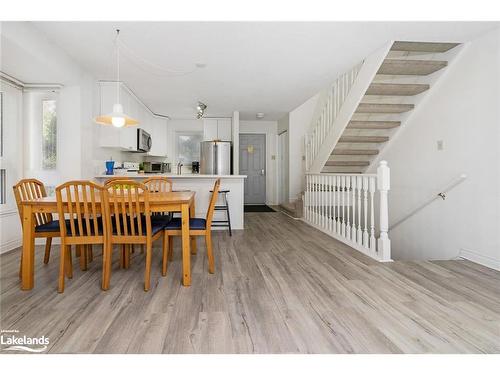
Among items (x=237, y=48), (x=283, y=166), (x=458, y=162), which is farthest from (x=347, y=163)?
(x=237, y=48)

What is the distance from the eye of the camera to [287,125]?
7250mm

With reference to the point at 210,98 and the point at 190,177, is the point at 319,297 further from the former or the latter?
the point at 210,98

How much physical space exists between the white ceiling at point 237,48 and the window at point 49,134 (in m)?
0.39

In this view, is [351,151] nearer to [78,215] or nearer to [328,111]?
[328,111]

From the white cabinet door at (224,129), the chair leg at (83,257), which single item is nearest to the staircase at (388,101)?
the white cabinet door at (224,129)

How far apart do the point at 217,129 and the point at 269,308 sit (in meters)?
5.70

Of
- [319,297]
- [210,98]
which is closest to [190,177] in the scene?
[210,98]

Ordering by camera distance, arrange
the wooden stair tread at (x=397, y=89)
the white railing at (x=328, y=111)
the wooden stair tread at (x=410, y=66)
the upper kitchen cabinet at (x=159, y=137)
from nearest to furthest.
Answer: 1. the wooden stair tread at (x=410, y=66)
2. the wooden stair tread at (x=397, y=89)
3. the white railing at (x=328, y=111)
4. the upper kitchen cabinet at (x=159, y=137)

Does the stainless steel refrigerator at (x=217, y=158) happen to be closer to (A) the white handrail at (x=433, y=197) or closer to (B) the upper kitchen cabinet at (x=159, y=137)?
(B) the upper kitchen cabinet at (x=159, y=137)

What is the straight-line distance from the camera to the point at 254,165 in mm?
8156

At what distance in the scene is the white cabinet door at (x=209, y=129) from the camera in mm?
7121

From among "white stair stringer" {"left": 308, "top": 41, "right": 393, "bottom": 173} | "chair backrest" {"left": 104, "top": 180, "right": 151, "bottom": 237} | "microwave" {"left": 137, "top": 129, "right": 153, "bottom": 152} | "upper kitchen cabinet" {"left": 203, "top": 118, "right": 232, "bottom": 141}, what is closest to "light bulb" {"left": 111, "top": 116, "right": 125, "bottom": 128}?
"chair backrest" {"left": 104, "top": 180, "right": 151, "bottom": 237}

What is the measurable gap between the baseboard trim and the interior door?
17.8 feet

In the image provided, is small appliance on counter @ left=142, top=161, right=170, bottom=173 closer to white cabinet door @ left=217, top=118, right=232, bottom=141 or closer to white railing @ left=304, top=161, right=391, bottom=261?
white cabinet door @ left=217, top=118, right=232, bottom=141
